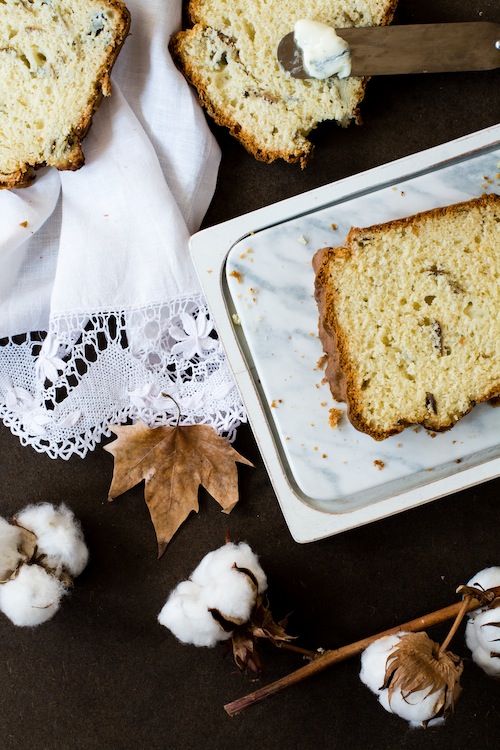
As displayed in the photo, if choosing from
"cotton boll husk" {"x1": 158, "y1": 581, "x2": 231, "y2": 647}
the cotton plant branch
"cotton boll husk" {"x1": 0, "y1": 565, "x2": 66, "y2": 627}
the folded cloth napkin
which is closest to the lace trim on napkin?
the folded cloth napkin

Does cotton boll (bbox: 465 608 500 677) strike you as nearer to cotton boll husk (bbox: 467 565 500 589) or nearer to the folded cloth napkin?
cotton boll husk (bbox: 467 565 500 589)

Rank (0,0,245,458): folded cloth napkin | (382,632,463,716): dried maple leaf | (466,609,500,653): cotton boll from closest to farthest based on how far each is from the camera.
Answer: (382,632,463,716): dried maple leaf
(466,609,500,653): cotton boll
(0,0,245,458): folded cloth napkin

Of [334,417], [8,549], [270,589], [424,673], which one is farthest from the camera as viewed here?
[270,589]

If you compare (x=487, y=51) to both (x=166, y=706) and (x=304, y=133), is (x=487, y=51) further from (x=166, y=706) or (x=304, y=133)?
(x=166, y=706)

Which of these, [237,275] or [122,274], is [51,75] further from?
[237,275]

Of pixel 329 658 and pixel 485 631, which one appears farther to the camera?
pixel 329 658

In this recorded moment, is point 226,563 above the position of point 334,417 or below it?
below

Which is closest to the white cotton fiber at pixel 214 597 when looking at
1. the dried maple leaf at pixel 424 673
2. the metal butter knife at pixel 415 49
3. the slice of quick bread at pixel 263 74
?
the dried maple leaf at pixel 424 673

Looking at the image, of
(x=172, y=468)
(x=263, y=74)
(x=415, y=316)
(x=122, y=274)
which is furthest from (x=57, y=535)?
(x=263, y=74)
